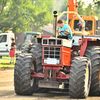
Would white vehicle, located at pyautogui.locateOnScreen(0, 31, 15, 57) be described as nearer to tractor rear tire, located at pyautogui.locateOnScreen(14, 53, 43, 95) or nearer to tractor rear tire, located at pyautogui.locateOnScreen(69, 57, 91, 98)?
tractor rear tire, located at pyautogui.locateOnScreen(14, 53, 43, 95)

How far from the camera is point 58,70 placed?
9.61 metres

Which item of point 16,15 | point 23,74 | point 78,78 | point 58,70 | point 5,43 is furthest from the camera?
point 16,15

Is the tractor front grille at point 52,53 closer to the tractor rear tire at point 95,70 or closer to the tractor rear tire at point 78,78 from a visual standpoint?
the tractor rear tire at point 78,78

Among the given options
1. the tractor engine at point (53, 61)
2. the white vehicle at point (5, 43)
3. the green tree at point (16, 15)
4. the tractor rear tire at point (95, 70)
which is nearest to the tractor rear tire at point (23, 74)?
the tractor engine at point (53, 61)

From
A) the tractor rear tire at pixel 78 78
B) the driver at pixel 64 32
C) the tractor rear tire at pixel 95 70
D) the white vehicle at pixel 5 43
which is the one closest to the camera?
the tractor rear tire at pixel 78 78

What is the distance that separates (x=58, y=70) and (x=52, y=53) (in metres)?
0.50

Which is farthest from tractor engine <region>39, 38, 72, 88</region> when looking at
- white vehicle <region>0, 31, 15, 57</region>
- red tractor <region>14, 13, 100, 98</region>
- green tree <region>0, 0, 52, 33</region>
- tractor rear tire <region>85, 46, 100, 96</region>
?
green tree <region>0, 0, 52, 33</region>

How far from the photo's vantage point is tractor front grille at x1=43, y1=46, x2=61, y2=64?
9508 mm

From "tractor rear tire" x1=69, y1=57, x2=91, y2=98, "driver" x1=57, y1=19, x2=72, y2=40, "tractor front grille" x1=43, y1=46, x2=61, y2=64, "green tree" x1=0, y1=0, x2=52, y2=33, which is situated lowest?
"tractor rear tire" x1=69, y1=57, x2=91, y2=98

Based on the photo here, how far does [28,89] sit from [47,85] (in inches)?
22.2

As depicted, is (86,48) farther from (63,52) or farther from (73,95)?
(73,95)

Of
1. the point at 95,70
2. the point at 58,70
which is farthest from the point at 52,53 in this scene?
the point at 95,70

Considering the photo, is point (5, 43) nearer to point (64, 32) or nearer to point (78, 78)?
point (64, 32)

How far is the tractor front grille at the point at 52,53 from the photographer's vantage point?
9508 mm
